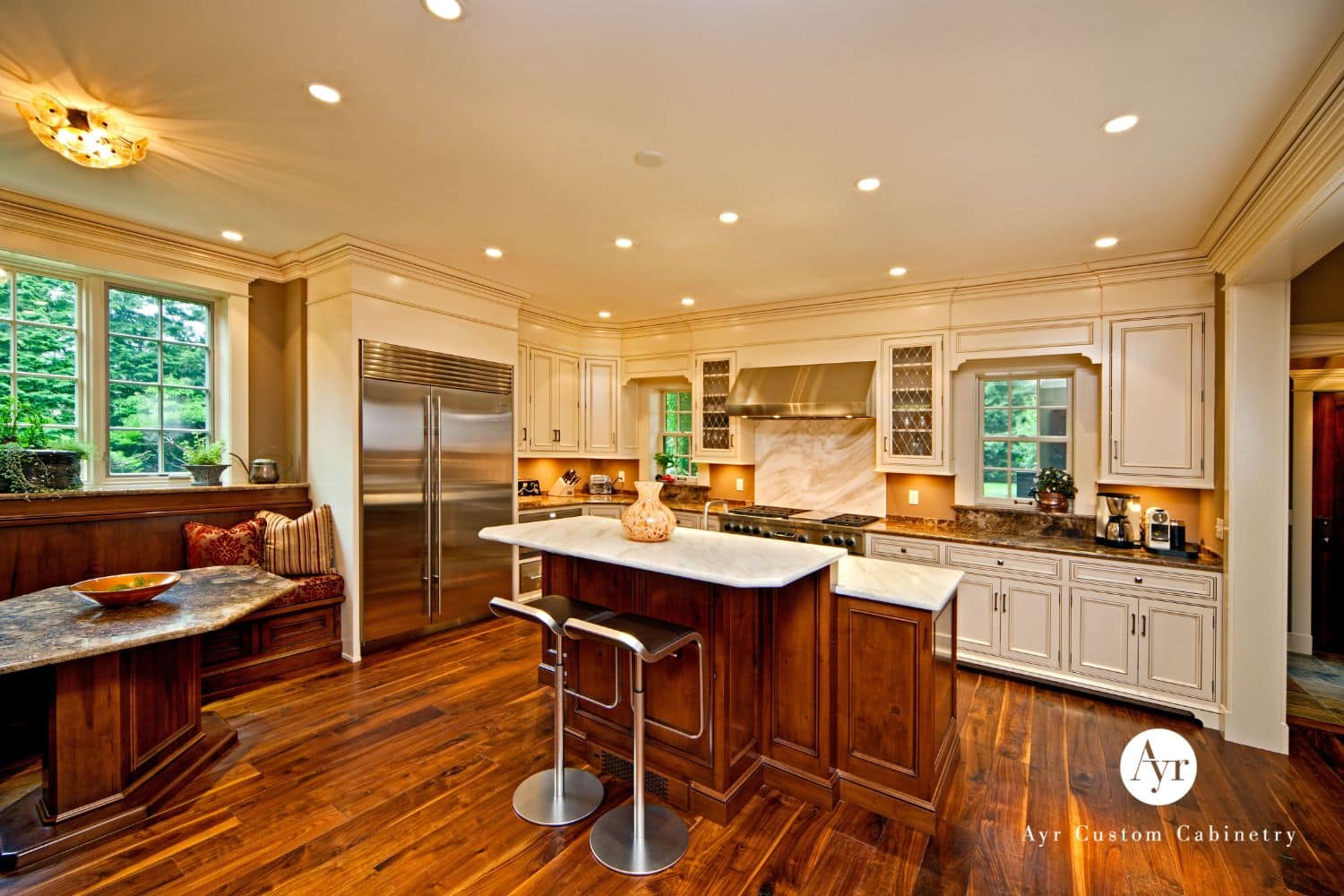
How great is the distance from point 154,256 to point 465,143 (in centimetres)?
275

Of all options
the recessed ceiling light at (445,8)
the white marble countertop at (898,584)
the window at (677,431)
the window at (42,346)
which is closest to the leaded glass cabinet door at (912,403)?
the white marble countertop at (898,584)

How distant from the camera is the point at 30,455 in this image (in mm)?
3016

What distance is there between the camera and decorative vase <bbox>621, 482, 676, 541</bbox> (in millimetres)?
2619

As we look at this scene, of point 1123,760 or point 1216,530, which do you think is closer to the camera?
point 1123,760

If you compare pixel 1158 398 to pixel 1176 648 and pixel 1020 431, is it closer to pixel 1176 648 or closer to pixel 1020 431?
pixel 1020 431

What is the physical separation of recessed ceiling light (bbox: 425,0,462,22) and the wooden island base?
2191mm

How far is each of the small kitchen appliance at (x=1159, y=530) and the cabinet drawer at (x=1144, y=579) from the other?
0.83ft

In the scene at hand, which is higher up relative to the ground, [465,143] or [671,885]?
[465,143]

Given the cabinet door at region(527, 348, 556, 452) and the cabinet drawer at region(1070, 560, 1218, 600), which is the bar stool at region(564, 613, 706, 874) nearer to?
the cabinet drawer at region(1070, 560, 1218, 600)

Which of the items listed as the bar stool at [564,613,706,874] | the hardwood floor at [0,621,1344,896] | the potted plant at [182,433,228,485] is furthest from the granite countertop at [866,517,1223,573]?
the potted plant at [182,433,228,485]

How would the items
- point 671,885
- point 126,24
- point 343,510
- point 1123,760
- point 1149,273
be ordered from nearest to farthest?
point 126,24 → point 671,885 → point 1123,760 → point 1149,273 → point 343,510

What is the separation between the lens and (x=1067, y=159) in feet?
8.11

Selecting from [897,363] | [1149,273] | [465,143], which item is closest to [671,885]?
[465,143]

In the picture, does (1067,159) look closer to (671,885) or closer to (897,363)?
(897,363)
